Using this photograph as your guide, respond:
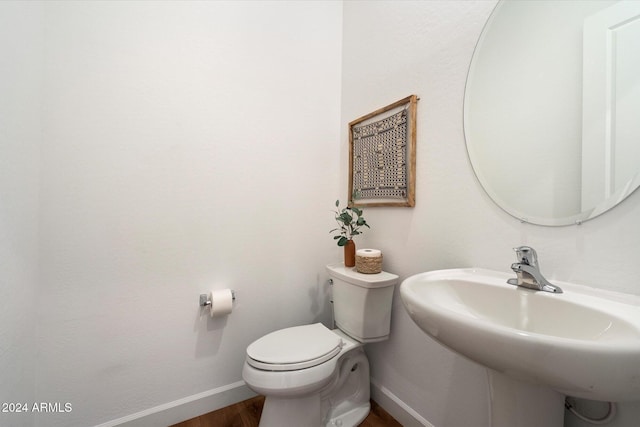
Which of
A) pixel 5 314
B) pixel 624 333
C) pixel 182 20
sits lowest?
pixel 5 314

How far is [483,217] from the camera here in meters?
0.90

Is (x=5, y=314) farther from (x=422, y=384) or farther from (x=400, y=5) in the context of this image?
(x=400, y=5)

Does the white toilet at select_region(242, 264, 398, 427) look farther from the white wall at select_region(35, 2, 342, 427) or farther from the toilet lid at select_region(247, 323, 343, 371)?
the white wall at select_region(35, 2, 342, 427)

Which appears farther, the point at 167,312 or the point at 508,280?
the point at 167,312

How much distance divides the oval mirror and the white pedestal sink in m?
0.25

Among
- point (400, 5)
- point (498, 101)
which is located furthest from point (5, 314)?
point (400, 5)

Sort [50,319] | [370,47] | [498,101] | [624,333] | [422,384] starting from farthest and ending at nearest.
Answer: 1. [370,47]
2. [422,384]
3. [50,319]
4. [498,101]
5. [624,333]

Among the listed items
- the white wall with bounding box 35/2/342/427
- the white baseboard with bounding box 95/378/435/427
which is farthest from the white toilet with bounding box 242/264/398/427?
the white wall with bounding box 35/2/342/427

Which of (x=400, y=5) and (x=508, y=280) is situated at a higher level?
(x=400, y=5)

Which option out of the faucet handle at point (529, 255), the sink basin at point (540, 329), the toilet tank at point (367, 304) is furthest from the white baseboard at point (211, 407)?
the faucet handle at point (529, 255)

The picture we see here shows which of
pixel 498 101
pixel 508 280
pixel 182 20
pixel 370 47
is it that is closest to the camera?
pixel 508 280

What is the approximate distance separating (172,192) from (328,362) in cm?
107

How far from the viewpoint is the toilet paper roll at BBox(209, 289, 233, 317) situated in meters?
1.20

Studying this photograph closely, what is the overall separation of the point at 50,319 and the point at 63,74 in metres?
1.00
